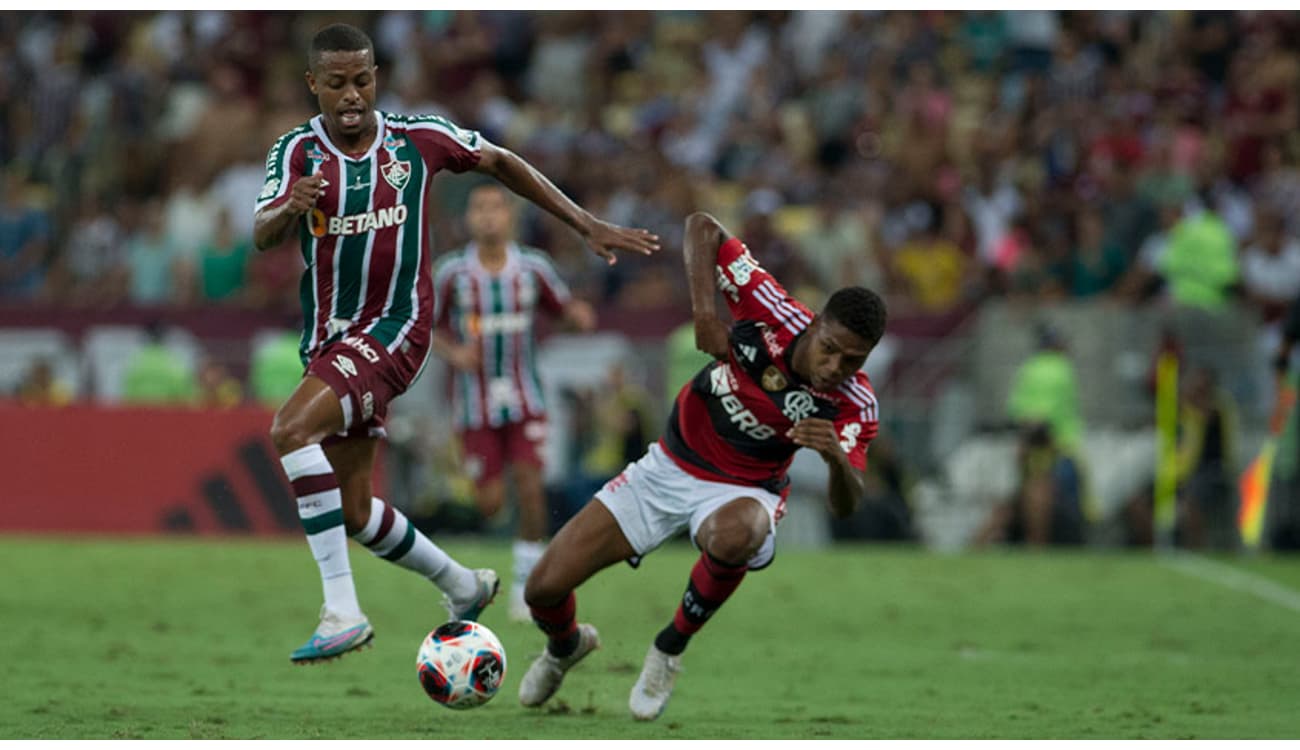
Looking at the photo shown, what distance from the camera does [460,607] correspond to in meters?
9.70

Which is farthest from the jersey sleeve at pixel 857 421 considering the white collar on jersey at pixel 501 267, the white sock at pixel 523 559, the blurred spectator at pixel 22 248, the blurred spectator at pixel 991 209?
the blurred spectator at pixel 22 248

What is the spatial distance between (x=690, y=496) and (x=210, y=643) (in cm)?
374

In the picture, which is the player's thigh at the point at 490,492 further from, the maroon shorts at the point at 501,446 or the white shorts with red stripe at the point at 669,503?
the white shorts with red stripe at the point at 669,503

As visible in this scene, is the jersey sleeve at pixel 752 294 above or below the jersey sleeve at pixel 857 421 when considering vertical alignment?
above

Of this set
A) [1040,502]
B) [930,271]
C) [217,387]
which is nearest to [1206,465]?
[1040,502]

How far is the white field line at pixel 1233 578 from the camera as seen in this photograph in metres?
15.5

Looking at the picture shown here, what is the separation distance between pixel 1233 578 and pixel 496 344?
6870mm

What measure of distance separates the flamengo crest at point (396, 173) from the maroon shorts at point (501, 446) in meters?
5.32

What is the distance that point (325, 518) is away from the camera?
8.77 meters

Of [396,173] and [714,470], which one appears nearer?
[396,173]

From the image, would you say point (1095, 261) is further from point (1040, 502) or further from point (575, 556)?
point (575, 556)

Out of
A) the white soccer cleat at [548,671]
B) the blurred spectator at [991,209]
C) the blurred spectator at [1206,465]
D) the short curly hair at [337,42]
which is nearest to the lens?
the short curly hair at [337,42]

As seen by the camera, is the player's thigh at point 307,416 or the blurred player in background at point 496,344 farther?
the blurred player in background at point 496,344

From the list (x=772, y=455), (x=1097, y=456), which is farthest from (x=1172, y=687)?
(x=1097, y=456)
